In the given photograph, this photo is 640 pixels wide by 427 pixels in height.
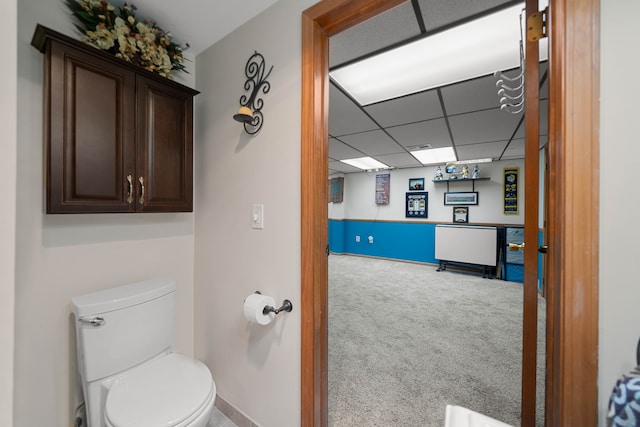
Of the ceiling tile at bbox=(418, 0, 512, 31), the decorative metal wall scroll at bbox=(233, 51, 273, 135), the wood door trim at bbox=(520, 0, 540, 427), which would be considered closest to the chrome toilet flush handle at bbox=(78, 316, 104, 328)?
the decorative metal wall scroll at bbox=(233, 51, 273, 135)

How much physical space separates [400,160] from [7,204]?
4840 millimetres

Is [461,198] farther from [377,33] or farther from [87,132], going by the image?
[87,132]

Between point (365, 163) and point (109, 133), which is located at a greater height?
point (365, 163)

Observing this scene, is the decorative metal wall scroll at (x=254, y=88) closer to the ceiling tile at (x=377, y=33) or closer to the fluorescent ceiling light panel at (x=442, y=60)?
the ceiling tile at (x=377, y=33)

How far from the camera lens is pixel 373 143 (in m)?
3.55

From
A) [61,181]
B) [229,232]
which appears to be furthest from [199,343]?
[61,181]

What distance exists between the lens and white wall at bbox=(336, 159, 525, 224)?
4562 millimetres

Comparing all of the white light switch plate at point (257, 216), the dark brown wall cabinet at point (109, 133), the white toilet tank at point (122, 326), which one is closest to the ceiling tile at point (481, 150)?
the white light switch plate at point (257, 216)

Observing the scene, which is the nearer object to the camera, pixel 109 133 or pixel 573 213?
pixel 573 213

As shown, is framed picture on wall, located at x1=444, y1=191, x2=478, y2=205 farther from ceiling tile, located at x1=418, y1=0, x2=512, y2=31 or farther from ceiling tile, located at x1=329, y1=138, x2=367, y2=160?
ceiling tile, located at x1=418, y1=0, x2=512, y2=31

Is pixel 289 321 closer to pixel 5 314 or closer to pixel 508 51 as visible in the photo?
pixel 5 314

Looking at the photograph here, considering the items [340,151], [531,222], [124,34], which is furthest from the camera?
[340,151]

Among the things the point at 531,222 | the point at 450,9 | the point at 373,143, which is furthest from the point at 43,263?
the point at 373,143

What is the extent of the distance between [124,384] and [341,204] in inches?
225
